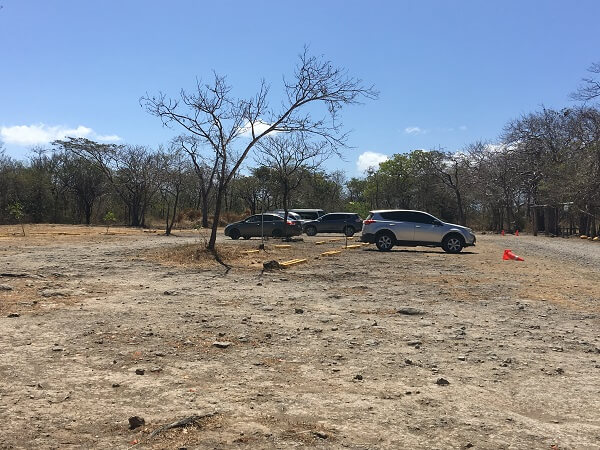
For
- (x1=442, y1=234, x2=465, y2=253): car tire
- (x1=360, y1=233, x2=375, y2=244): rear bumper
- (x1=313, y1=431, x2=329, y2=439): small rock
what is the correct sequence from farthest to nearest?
1. (x1=360, y1=233, x2=375, y2=244): rear bumper
2. (x1=442, y1=234, x2=465, y2=253): car tire
3. (x1=313, y1=431, x2=329, y2=439): small rock

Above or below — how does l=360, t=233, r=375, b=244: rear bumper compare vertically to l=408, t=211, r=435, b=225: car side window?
below

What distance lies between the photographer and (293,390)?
15.2ft

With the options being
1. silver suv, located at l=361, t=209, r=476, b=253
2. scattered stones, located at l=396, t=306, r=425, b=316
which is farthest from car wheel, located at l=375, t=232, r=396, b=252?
scattered stones, located at l=396, t=306, r=425, b=316

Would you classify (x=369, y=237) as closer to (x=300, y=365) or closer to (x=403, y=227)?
(x=403, y=227)

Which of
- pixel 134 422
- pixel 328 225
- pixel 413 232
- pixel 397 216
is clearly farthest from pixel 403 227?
pixel 134 422

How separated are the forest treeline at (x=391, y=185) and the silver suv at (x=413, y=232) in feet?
37.6

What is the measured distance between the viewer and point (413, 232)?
20.9 metres

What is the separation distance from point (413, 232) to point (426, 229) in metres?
0.53

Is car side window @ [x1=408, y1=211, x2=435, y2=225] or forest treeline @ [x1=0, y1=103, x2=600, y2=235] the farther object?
forest treeline @ [x1=0, y1=103, x2=600, y2=235]

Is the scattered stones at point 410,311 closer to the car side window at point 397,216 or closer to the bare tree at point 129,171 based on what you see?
the car side window at point 397,216

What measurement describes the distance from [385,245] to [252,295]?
12.0 meters

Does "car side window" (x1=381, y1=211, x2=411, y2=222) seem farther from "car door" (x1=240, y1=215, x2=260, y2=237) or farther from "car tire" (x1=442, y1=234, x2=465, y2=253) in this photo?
"car door" (x1=240, y1=215, x2=260, y2=237)

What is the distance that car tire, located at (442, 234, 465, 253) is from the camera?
20.4m

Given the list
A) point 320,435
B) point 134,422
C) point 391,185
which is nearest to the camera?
point 320,435
